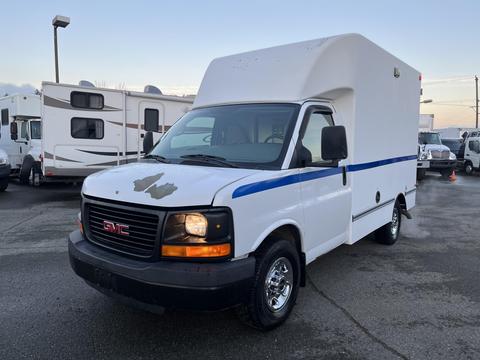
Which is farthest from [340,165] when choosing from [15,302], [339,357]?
[15,302]

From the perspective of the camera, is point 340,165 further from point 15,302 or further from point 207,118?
point 15,302

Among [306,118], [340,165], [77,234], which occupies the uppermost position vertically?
[306,118]

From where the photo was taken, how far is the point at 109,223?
3.64 m

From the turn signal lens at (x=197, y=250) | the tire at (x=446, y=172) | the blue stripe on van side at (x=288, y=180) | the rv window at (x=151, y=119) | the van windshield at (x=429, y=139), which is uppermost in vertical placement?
the rv window at (x=151, y=119)

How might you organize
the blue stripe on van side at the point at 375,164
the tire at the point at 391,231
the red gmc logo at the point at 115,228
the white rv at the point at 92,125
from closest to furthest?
the red gmc logo at the point at 115,228
the blue stripe on van side at the point at 375,164
the tire at the point at 391,231
the white rv at the point at 92,125

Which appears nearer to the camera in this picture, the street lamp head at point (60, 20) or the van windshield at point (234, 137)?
the van windshield at point (234, 137)

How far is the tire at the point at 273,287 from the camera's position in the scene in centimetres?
359

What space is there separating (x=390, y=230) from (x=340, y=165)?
105 inches

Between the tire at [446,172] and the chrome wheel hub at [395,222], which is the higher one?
the chrome wheel hub at [395,222]

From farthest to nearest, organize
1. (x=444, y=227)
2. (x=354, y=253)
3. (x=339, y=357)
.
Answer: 1. (x=444, y=227)
2. (x=354, y=253)
3. (x=339, y=357)

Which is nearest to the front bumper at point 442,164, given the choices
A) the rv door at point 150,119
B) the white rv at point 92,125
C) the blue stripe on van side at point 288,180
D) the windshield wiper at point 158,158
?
the white rv at point 92,125

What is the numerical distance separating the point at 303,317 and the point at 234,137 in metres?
1.92

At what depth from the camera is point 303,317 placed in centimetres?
419

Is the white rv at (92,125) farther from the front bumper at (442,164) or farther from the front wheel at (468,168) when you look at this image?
the front wheel at (468,168)
